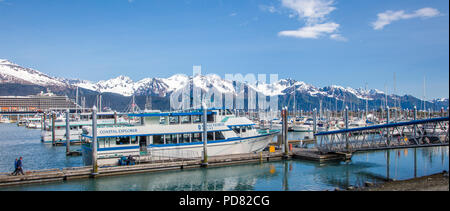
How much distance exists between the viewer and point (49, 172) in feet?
80.8

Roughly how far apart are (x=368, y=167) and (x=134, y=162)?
2280 centimetres

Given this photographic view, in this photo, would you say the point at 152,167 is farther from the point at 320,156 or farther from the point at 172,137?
the point at 320,156

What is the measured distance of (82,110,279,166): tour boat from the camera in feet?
94.5

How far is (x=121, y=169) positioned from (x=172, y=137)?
248 inches

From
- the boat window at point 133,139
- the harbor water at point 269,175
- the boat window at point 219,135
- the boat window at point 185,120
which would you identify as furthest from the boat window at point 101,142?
the boat window at point 219,135

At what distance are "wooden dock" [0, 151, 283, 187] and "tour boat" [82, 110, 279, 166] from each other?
178 centimetres

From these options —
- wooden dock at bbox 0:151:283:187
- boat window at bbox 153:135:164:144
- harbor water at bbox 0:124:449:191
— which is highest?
boat window at bbox 153:135:164:144

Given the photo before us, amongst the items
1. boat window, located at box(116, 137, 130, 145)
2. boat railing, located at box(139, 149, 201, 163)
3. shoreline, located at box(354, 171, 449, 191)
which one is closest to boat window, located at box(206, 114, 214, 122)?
boat railing, located at box(139, 149, 201, 163)

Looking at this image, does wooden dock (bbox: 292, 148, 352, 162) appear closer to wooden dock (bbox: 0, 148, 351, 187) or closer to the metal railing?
wooden dock (bbox: 0, 148, 351, 187)

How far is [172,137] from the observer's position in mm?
31250

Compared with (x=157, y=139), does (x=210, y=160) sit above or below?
below

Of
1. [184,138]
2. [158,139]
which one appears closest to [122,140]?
[158,139]
